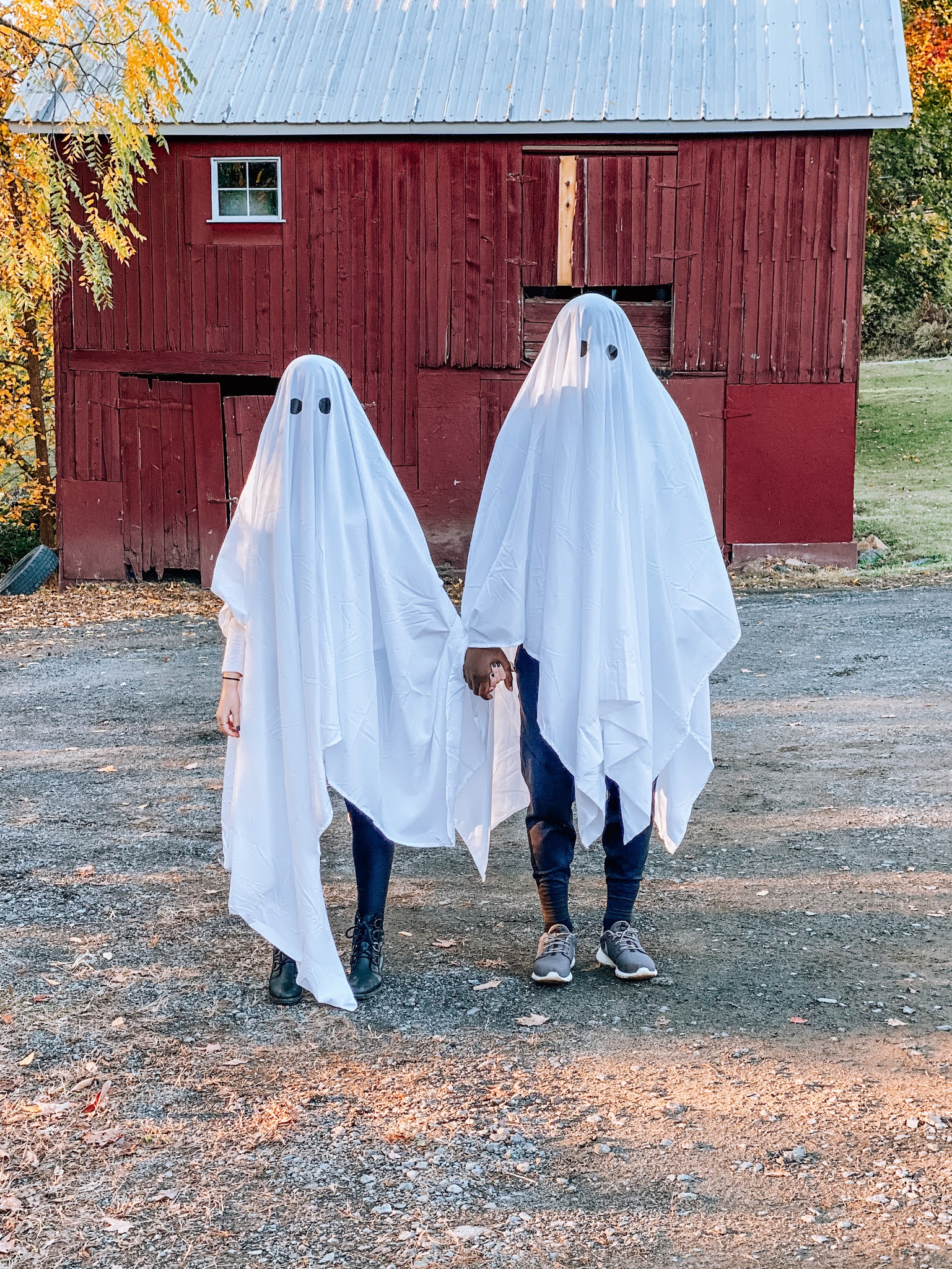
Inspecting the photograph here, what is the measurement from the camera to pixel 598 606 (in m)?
3.81

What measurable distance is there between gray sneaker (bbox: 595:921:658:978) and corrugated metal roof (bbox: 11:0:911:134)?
36.2 ft

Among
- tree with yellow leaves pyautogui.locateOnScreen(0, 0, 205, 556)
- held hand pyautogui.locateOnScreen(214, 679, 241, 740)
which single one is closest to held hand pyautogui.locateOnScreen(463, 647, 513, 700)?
held hand pyautogui.locateOnScreen(214, 679, 241, 740)

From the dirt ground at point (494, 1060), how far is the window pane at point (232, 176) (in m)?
9.76

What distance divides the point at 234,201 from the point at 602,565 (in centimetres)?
1165

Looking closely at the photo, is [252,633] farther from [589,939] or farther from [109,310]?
[109,310]

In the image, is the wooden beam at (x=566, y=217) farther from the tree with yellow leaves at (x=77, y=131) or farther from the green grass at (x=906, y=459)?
the green grass at (x=906, y=459)

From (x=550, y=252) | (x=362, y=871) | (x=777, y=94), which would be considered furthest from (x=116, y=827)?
(x=777, y=94)

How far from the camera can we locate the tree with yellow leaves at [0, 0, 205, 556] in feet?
37.5

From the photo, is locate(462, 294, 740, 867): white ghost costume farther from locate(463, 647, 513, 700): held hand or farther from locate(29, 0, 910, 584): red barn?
locate(29, 0, 910, 584): red barn

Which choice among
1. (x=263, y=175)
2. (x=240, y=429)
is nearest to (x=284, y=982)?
(x=240, y=429)

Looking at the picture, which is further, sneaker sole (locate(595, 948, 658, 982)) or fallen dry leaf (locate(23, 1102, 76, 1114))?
sneaker sole (locate(595, 948, 658, 982))

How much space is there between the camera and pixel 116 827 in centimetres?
579

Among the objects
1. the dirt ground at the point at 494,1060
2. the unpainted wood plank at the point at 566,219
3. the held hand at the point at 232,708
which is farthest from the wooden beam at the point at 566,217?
the held hand at the point at 232,708

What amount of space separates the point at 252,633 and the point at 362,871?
0.84 metres
